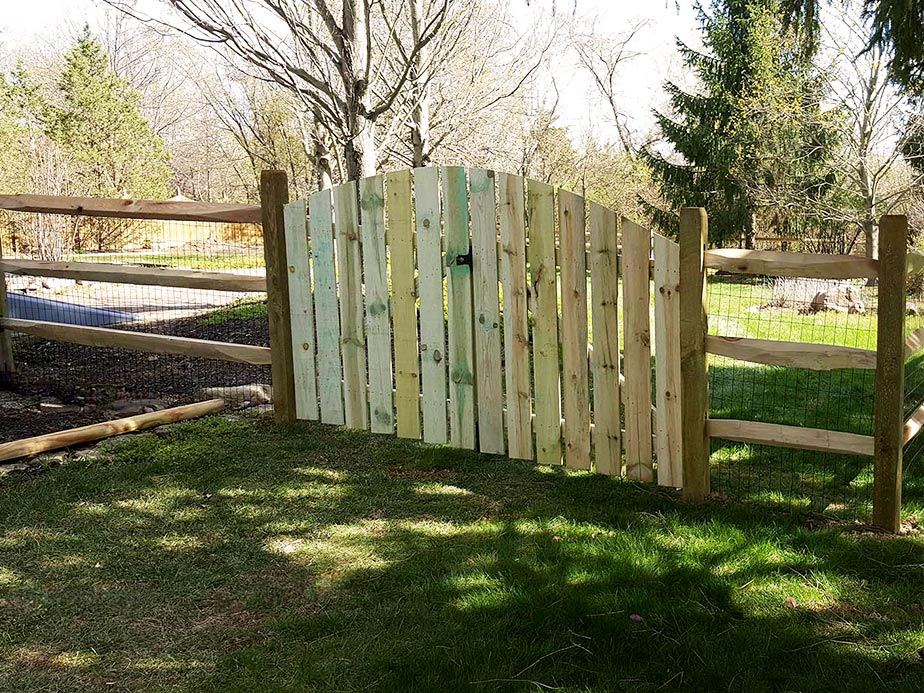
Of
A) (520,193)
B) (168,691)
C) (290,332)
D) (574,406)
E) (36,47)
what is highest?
(36,47)

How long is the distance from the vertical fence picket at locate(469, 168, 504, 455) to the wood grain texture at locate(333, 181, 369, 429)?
0.82 meters

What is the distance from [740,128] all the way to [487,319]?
58.3 feet

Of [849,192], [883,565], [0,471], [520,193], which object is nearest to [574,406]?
[520,193]

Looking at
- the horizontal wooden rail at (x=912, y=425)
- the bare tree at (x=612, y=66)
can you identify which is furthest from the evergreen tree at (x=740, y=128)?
the horizontal wooden rail at (x=912, y=425)

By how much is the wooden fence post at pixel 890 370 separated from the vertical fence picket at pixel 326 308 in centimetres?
301

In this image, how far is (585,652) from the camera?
287 cm

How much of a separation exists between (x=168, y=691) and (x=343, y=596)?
0.80m

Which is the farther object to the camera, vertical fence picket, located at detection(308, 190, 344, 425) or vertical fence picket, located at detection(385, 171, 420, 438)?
vertical fence picket, located at detection(308, 190, 344, 425)

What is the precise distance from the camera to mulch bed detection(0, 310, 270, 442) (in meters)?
5.98

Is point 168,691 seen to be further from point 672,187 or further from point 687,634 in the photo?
point 672,187

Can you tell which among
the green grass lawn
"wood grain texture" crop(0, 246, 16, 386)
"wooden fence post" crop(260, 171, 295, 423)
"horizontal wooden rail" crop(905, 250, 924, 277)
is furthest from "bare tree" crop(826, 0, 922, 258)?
"wood grain texture" crop(0, 246, 16, 386)

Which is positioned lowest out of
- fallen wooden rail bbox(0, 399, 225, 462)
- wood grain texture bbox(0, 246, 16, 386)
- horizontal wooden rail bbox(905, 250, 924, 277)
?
fallen wooden rail bbox(0, 399, 225, 462)

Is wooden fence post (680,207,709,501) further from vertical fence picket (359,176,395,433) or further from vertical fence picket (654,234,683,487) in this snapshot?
vertical fence picket (359,176,395,433)

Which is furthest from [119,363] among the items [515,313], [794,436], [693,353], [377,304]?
[794,436]
